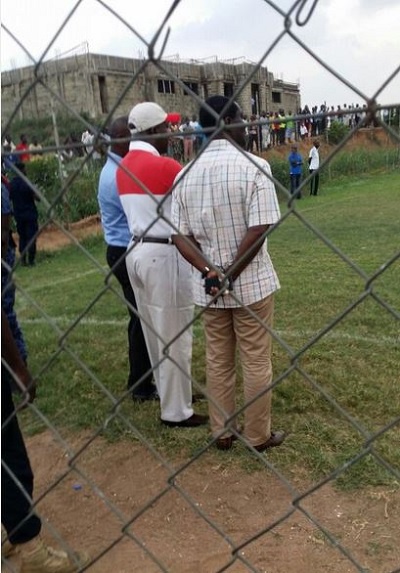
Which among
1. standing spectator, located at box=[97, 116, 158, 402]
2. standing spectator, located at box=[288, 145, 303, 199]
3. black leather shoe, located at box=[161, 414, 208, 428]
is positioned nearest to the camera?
Answer: black leather shoe, located at box=[161, 414, 208, 428]

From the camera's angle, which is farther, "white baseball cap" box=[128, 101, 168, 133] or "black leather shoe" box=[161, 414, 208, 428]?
"black leather shoe" box=[161, 414, 208, 428]

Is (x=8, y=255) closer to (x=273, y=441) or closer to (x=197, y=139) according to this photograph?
(x=273, y=441)

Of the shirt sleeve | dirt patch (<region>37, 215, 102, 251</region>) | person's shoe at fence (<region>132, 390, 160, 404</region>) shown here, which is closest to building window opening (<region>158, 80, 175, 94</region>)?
the shirt sleeve

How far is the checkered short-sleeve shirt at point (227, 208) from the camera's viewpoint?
8.27ft

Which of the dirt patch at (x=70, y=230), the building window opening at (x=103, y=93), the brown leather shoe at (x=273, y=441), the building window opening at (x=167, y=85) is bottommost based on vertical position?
the dirt patch at (x=70, y=230)

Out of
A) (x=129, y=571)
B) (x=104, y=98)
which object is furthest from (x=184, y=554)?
(x=104, y=98)

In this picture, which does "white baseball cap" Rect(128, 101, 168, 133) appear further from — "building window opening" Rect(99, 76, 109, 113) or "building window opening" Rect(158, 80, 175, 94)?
"building window opening" Rect(99, 76, 109, 113)

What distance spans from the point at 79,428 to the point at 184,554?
1279 millimetres

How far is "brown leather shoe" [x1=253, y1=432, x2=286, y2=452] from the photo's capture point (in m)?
2.99

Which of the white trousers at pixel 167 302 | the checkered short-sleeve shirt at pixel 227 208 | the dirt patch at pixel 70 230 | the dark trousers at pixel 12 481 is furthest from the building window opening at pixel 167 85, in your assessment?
the dirt patch at pixel 70 230

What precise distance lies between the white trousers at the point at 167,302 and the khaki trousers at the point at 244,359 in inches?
6.6

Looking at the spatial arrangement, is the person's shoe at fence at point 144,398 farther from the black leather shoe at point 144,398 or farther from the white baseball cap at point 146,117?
the white baseball cap at point 146,117

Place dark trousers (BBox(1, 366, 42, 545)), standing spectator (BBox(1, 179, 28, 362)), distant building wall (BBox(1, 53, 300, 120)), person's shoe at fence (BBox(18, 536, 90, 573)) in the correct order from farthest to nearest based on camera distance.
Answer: standing spectator (BBox(1, 179, 28, 362))
person's shoe at fence (BBox(18, 536, 90, 573))
dark trousers (BBox(1, 366, 42, 545))
distant building wall (BBox(1, 53, 300, 120))

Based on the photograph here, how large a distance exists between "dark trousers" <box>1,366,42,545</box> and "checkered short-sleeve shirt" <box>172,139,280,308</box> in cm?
110
